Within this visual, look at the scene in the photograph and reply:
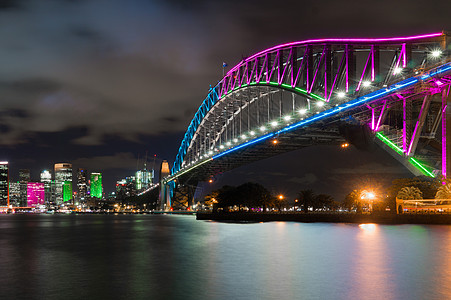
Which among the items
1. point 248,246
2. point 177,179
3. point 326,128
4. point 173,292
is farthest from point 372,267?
point 177,179

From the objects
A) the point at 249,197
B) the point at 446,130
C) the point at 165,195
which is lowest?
the point at 165,195

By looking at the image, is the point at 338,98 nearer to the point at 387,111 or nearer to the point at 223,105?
the point at 387,111

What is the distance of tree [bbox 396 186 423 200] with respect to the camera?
5112 cm

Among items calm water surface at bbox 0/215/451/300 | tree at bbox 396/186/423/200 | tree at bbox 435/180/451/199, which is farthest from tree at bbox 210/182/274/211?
calm water surface at bbox 0/215/451/300

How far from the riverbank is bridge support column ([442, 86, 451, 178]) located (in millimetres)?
5335

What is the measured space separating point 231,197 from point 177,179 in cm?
3259

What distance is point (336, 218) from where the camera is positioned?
59.1 meters

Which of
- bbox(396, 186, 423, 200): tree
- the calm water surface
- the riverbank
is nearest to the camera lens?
the calm water surface

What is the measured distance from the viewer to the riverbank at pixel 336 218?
141ft

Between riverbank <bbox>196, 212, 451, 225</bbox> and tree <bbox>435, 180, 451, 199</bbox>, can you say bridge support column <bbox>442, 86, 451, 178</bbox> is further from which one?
riverbank <bbox>196, 212, 451, 225</bbox>

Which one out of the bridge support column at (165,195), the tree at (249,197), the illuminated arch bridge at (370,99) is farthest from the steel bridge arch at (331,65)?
the bridge support column at (165,195)

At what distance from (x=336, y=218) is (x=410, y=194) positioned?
10469 millimetres

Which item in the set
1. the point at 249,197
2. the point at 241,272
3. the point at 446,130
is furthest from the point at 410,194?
the point at 249,197

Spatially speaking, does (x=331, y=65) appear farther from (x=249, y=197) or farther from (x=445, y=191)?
(x=249, y=197)
